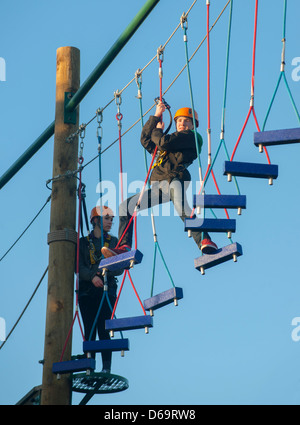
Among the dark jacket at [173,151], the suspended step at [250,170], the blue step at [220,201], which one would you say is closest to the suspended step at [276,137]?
the suspended step at [250,170]

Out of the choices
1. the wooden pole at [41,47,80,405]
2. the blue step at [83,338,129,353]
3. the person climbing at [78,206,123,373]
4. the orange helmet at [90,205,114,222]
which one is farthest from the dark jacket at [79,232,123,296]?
the blue step at [83,338,129,353]

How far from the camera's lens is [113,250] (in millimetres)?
9969

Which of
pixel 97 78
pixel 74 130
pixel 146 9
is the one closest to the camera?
pixel 146 9

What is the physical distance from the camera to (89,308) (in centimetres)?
1070

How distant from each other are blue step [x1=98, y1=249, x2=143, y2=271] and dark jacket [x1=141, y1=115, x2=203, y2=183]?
853 mm

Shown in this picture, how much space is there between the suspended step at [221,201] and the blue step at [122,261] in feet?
2.95

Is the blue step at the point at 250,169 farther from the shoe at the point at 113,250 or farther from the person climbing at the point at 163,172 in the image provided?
the shoe at the point at 113,250

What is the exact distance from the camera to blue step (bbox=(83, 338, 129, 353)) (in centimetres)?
970

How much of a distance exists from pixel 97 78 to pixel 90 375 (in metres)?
2.42

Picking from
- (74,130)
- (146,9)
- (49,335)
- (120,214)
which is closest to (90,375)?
(49,335)

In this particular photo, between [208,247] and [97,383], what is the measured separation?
5.81 feet

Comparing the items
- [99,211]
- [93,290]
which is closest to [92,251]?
[93,290]

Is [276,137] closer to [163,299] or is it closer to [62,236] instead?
[163,299]
